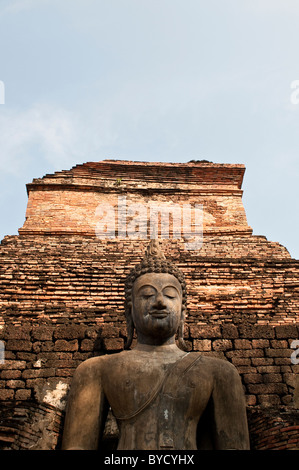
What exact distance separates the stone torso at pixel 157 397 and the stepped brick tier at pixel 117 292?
96cm

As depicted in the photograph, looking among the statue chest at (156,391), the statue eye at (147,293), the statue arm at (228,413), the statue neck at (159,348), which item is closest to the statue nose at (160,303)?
the statue eye at (147,293)

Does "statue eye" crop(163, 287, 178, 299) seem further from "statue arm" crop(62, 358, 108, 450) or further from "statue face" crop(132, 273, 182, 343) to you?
"statue arm" crop(62, 358, 108, 450)

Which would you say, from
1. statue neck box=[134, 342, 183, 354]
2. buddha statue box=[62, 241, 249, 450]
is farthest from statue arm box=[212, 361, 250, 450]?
statue neck box=[134, 342, 183, 354]

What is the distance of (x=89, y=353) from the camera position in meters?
6.56

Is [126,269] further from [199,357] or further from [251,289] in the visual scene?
[199,357]

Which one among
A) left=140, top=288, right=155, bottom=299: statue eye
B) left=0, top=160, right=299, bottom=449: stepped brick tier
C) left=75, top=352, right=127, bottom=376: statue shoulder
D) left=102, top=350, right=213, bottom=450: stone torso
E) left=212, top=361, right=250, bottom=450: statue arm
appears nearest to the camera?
left=102, top=350, right=213, bottom=450: stone torso

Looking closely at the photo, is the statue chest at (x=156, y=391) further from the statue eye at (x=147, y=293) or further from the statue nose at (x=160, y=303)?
the statue eye at (x=147, y=293)

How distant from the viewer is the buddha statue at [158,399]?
12.7 feet

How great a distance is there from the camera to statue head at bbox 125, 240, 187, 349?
4477 mm

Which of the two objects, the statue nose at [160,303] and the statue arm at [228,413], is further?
the statue nose at [160,303]

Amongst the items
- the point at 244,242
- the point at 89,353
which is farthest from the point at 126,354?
the point at 244,242

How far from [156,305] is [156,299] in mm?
65

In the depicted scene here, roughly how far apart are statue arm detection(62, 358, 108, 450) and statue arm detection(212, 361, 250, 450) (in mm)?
949

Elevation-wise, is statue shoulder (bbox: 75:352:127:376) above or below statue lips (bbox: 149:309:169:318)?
below
